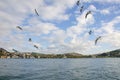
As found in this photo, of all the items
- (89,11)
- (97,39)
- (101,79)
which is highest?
(89,11)

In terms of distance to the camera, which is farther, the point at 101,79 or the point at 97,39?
the point at 101,79

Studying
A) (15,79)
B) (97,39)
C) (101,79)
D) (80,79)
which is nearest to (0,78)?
(15,79)

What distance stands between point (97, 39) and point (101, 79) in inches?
942

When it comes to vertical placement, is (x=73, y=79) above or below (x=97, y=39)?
below

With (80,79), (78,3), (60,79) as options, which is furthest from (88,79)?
(78,3)

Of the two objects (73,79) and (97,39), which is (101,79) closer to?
(73,79)

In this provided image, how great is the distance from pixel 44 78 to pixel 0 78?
29.4 feet

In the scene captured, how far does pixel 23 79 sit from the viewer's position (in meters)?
44.8

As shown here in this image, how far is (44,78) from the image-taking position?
46594 millimetres

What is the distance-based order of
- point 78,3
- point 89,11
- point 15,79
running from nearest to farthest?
point 78,3 → point 89,11 → point 15,79

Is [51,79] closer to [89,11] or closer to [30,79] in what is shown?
[30,79]

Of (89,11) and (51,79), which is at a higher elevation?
(89,11)

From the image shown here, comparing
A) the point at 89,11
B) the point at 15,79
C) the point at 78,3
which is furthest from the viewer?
the point at 15,79

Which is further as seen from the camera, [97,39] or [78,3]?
[97,39]
